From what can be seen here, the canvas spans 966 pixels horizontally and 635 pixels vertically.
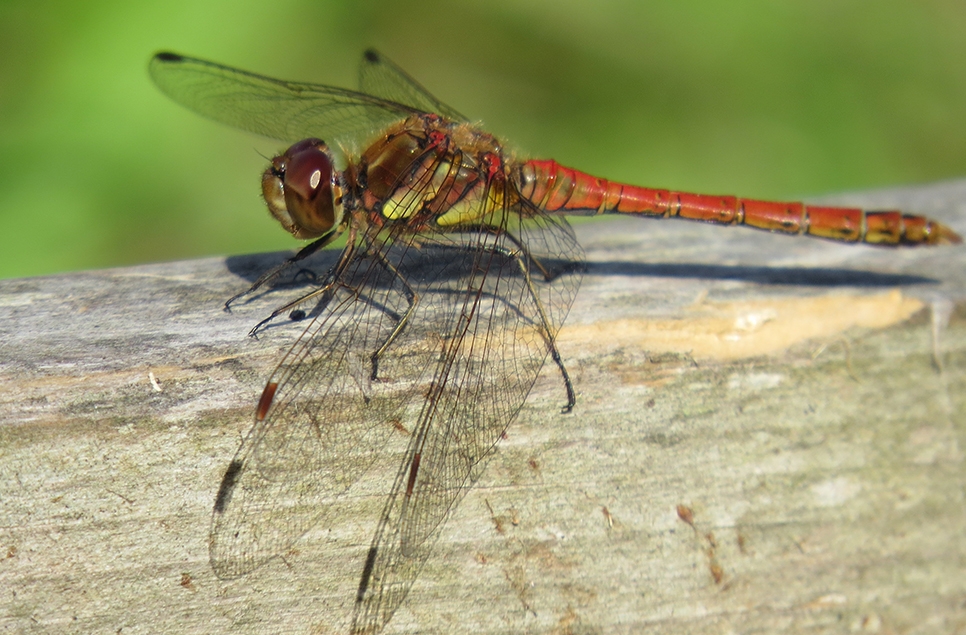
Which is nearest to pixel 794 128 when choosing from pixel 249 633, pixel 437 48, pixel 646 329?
pixel 437 48

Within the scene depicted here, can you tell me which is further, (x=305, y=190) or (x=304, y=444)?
(x=305, y=190)

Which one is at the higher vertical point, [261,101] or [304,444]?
[261,101]

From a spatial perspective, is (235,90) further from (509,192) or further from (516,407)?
(516,407)

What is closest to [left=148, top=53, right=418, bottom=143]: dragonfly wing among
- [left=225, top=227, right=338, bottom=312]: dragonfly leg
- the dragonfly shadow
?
[left=225, top=227, right=338, bottom=312]: dragonfly leg

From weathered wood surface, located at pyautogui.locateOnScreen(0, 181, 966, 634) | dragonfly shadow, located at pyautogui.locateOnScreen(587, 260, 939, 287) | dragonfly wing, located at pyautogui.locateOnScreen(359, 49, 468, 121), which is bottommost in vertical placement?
weathered wood surface, located at pyautogui.locateOnScreen(0, 181, 966, 634)

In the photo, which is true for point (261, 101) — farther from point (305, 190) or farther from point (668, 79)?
point (668, 79)

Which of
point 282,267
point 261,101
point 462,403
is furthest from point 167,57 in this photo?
point 462,403

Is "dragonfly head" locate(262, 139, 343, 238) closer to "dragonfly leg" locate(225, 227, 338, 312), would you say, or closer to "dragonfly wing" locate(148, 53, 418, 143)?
"dragonfly leg" locate(225, 227, 338, 312)

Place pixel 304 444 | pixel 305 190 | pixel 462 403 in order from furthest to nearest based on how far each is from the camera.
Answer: pixel 305 190 < pixel 462 403 < pixel 304 444
